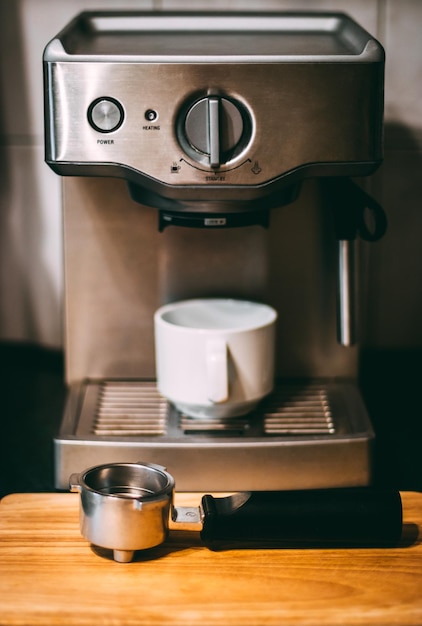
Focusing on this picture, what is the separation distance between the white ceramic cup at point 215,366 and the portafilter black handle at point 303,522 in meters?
0.10

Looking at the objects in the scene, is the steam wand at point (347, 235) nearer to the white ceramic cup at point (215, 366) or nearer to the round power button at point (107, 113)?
the white ceramic cup at point (215, 366)

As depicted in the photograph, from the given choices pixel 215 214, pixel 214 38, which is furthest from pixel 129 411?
pixel 214 38

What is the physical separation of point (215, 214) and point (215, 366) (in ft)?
0.39

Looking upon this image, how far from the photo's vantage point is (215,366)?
2.26ft

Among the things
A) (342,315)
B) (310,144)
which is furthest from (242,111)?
(342,315)

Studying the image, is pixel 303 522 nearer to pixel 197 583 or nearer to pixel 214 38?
pixel 197 583

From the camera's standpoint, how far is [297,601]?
56cm

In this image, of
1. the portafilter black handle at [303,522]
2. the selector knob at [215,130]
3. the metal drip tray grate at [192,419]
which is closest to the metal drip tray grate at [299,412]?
the metal drip tray grate at [192,419]

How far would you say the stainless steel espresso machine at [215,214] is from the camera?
0.65 metres

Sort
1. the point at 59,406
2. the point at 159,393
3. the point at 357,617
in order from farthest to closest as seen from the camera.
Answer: the point at 59,406
the point at 159,393
the point at 357,617

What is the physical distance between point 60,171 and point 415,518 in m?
0.36

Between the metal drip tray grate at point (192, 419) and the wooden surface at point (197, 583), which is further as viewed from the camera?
the metal drip tray grate at point (192, 419)

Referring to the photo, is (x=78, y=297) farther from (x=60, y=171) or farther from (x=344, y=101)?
(x=344, y=101)

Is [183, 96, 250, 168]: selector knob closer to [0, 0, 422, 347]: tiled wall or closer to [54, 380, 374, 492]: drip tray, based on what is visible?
[54, 380, 374, 492]: drip tray
